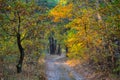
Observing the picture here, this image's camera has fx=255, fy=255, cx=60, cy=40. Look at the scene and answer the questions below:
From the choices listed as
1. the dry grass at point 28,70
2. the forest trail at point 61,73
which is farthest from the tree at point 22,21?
the forest trail at point 61,73

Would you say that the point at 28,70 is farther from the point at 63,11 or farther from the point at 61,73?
the point at 63,11

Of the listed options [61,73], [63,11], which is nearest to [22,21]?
[61,73]

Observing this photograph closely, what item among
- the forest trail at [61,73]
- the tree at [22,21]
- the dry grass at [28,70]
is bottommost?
the forest trail at [61,73]

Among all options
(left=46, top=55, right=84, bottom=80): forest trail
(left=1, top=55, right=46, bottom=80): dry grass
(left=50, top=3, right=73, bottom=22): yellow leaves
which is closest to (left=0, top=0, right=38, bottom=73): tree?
(left=1, top=55, right=46, bottom=80): dry grass

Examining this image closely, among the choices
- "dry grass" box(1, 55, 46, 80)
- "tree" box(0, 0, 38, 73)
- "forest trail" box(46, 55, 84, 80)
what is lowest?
"forest trail" box(46, 55, 84, 80)

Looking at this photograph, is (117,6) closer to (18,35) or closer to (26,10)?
(26,10)

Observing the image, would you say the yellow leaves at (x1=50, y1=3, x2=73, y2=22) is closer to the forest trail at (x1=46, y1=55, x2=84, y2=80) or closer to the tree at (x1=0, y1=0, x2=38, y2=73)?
the forest trail at (x1=46, y1=55, x2=84, y2=80)

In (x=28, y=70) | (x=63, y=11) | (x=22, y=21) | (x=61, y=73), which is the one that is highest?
(x=63, y=11)

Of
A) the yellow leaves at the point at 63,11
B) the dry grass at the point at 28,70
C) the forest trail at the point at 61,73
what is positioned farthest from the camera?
the yellow leaves at the point at 63,11

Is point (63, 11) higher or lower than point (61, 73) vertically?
higher

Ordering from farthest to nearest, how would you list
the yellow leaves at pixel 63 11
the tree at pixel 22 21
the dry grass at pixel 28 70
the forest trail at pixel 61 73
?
the yellow leaves at pixel 63 11, the forest trail at pixel 61 73, the dry grass at pixel 28 70, the tree at pixel 22 21

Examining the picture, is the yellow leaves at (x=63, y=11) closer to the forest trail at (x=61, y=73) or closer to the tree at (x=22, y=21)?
the forest trail at (x=61, y=73)

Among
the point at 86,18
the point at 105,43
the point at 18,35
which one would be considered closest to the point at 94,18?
the point at 86,18

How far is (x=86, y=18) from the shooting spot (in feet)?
72.6
